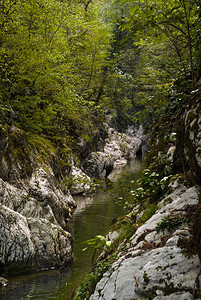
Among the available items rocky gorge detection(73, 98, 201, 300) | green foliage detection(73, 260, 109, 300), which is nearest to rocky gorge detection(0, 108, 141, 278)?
rocky gorge detection(73, 98, 201, 300)

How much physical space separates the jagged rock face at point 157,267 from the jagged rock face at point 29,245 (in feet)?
13.2

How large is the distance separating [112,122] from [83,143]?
79.6 ft

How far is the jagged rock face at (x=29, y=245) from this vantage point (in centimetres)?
648

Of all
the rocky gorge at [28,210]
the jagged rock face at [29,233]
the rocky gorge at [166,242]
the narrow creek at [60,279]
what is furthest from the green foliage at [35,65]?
the rocky gorge at [166,242]

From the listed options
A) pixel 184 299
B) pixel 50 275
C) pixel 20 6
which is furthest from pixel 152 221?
pixel 20 6

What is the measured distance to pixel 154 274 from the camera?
2.72m

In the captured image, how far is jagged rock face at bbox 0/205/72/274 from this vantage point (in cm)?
648

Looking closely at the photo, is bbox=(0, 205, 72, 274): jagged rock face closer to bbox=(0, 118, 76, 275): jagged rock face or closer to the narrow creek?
bbox=(0, 118, 76, 275): jagged rock face

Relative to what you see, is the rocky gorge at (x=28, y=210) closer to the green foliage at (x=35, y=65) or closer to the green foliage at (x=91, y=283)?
the green foliage at (x=35, y=65)

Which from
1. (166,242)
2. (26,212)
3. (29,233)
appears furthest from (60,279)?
(166,242)

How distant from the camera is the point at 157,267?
2.77 metres

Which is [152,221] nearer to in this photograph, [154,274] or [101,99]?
[154,274]

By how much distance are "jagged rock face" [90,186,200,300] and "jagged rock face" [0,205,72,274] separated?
4010 millimetres

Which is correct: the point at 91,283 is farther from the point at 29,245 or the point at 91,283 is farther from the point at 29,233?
the point at 29,233
